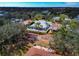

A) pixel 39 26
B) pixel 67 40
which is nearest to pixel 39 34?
pixel 39 26

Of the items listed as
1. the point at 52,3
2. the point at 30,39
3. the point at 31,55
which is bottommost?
the point at 31,55

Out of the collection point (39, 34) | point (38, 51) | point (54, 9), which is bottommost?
point (38, 51)

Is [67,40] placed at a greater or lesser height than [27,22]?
lesser

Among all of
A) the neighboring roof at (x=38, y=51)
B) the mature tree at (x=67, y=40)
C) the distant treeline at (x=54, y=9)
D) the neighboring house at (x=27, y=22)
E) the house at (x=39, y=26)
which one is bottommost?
the neighboring roof at (x=38, y=51)

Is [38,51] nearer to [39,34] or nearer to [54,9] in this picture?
[39,34]

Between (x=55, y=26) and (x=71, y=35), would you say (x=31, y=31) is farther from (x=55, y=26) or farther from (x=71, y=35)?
(x=71, y=35)

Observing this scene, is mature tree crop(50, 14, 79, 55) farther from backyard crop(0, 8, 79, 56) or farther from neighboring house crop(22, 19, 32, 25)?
neighboring house crop(22, 19, 32, 25)

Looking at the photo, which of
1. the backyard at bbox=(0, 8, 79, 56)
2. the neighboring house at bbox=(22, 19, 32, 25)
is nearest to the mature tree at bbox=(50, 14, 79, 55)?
the backyard at bbox=(0, 8, 79, 56)

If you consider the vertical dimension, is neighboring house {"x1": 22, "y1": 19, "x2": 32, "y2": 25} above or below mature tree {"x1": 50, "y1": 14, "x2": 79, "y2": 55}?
above

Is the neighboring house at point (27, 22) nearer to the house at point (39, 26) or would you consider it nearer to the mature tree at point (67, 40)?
the house at point (39, 26)

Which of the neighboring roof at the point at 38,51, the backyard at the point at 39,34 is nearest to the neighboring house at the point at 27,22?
the backyard at the point at 39,34

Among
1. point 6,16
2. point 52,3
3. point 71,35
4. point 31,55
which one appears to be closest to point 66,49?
point 71,35
